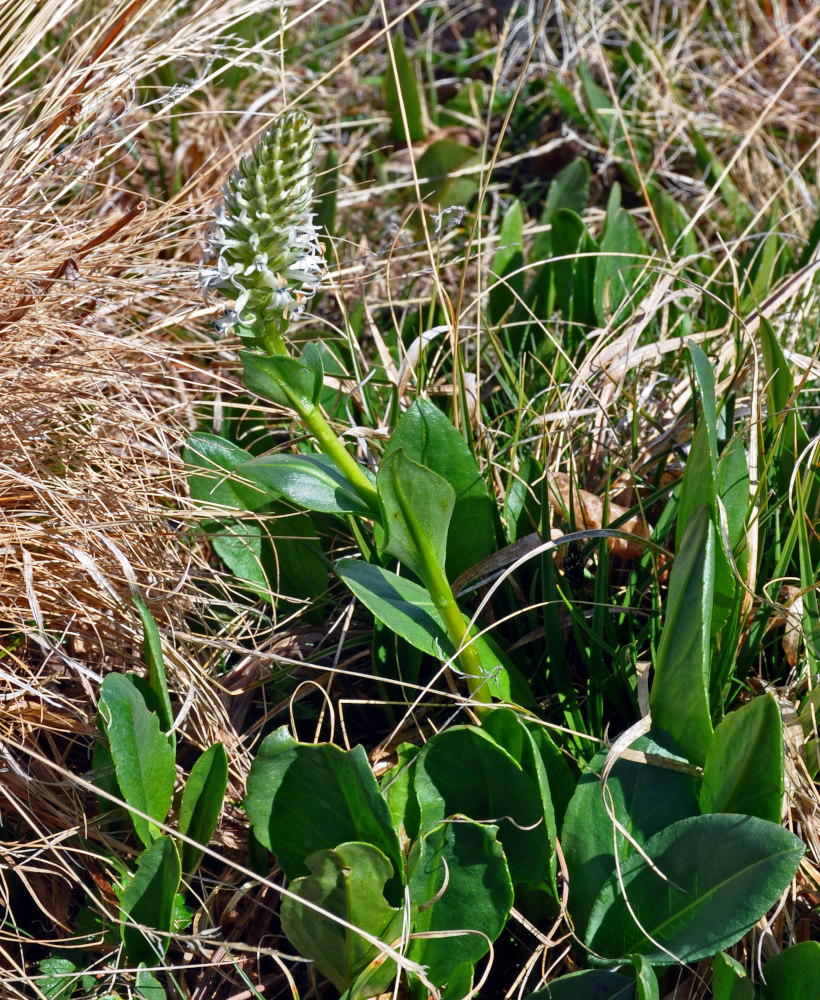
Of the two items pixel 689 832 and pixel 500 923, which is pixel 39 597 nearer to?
pixel 500 923

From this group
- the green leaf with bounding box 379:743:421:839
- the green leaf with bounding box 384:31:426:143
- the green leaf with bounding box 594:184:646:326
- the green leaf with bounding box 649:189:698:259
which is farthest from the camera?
the green leaf with bounding box 384:31:426:143

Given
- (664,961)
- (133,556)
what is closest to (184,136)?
(133,556)

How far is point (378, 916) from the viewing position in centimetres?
100

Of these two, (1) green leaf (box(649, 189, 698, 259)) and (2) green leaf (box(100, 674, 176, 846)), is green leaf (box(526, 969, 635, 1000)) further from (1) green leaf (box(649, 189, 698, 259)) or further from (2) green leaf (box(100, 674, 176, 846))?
(1) green leaf (box(649, 189, 698, 259))

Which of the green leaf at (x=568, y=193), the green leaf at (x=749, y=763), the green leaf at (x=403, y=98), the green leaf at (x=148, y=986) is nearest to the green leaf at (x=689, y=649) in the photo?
the green leaf at (x=749, y=763)

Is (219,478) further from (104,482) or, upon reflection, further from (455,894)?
(455,894)

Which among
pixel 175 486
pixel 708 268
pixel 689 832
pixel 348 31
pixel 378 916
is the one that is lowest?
pixel 708 268

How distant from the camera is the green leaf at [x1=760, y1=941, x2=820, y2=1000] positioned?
0.93 meters

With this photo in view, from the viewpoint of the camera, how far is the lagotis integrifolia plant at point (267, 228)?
0.94m

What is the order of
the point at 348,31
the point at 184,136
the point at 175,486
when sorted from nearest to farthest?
the point at 175,486
the point at 184,136
the point at 348,31

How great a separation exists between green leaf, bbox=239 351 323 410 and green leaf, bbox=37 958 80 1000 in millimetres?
687

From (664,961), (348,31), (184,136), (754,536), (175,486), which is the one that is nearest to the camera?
(664,961)

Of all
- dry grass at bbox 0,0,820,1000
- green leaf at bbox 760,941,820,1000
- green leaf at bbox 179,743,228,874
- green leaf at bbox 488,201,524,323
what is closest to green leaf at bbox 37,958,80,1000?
dry grass at bbox 0,0,820,1000

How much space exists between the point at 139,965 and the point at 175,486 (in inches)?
28.3
